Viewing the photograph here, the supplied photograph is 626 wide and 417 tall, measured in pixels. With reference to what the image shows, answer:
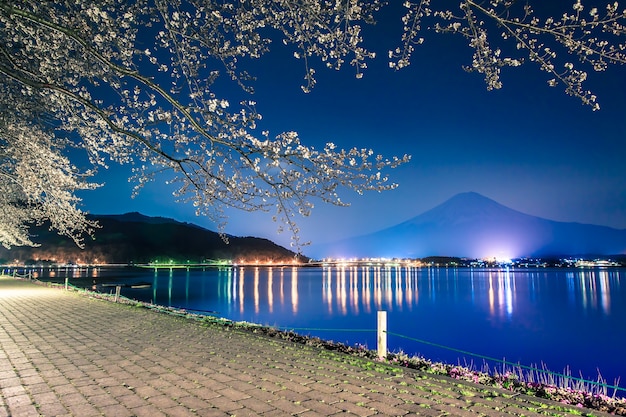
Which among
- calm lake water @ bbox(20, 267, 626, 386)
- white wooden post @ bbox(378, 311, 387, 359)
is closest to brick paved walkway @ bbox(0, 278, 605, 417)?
white wooden post @ bbox(378, 311, 387, 359)

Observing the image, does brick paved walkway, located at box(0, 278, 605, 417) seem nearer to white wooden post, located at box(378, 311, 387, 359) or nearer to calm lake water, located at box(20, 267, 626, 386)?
white wooden post, located at box(378, 311, 387, 359)

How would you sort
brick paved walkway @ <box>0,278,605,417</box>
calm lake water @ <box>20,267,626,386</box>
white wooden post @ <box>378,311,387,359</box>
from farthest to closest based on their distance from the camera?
calm lake water @ <box>20,267,626,386</box>
white wooden post @ <box>378,311,387,359</box>
brick paved walkway @ <box>0,278,605,417</box>

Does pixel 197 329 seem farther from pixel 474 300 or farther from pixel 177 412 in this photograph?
pixel 474 300

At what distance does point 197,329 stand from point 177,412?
665 cm

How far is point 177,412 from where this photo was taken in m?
4.74

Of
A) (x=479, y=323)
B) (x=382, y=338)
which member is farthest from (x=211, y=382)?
(x=479, y=323)

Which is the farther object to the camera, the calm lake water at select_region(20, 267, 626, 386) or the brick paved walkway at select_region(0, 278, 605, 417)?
the calm lake water at select_region(20, 267, 626, 386)

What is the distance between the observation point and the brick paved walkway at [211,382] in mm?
4938

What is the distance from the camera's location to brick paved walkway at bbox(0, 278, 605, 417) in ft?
16.2

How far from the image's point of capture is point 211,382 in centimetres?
601

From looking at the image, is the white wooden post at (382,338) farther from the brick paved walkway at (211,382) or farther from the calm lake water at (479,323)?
the calm lake water at (479,323)

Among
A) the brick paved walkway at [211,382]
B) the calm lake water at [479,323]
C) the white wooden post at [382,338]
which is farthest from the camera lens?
the calm lake water at [479,323]

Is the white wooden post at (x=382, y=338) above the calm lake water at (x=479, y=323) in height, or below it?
above

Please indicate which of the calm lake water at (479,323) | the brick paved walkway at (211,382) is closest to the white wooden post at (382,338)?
the brick paved walkway at (211,382)
